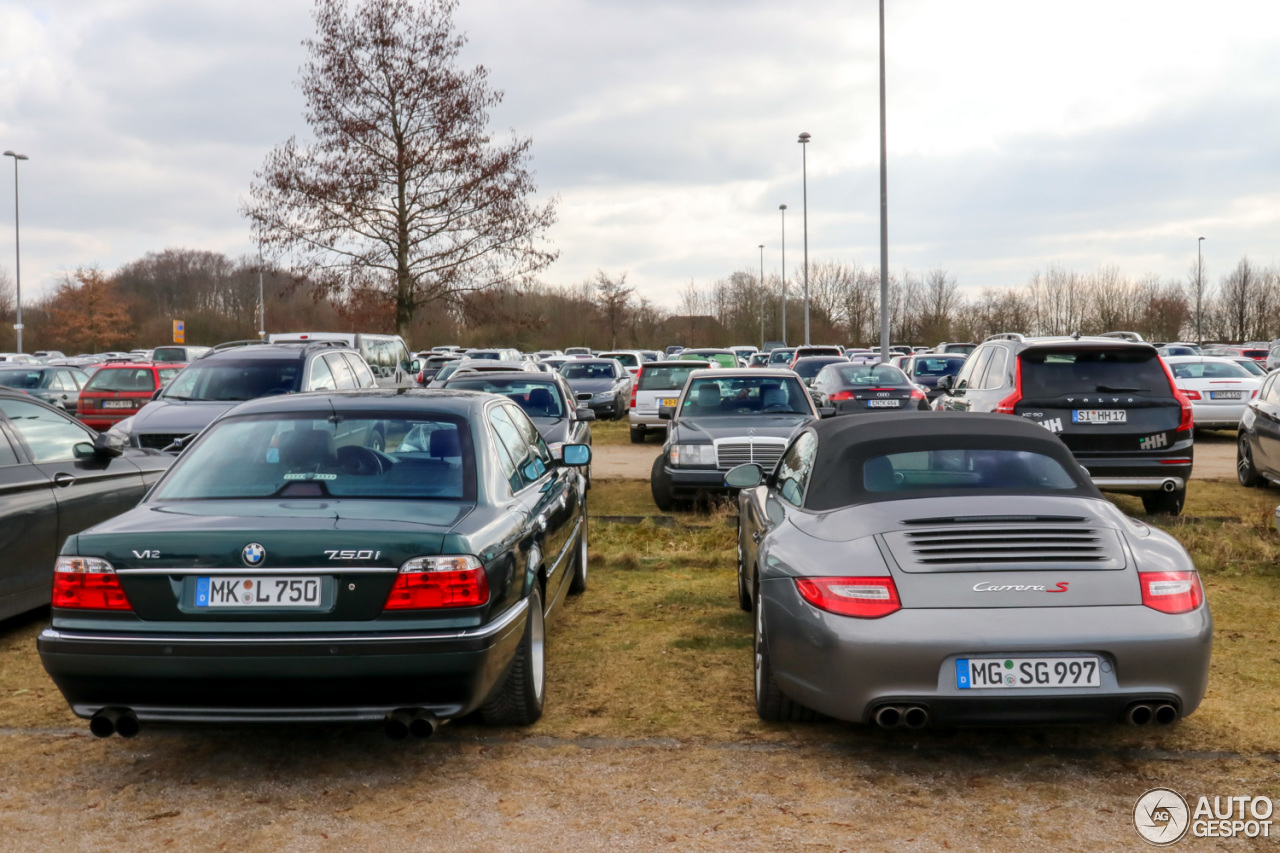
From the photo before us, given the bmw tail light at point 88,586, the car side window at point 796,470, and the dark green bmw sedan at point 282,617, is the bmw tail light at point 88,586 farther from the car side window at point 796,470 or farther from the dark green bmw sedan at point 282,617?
the car side window at point 796,470

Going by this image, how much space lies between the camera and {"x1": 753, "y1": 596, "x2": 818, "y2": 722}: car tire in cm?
→ 486

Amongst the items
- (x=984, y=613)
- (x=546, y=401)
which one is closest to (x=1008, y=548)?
(x=984, y=613)

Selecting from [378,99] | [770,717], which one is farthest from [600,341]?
[770,717]

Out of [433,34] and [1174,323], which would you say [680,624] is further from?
[1174,323]

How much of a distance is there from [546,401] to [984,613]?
9.28 m

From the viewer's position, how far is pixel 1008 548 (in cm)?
428

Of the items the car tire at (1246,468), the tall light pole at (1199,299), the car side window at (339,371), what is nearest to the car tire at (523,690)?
the car side window at (339,371)

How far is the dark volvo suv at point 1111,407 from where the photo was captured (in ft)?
33.0

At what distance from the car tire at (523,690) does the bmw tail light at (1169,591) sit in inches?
97.1

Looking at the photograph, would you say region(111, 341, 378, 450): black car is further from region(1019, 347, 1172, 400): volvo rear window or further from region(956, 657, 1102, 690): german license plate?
region(956, 657, 1102, 690): german license plate

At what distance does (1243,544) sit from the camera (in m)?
9.19

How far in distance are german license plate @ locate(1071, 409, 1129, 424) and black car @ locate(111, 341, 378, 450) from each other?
7972 millimetres

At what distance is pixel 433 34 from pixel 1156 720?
114 feet

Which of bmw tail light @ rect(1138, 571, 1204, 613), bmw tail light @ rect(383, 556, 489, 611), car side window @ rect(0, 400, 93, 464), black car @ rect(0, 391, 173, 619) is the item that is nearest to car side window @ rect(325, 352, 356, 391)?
black car @ rect(0, 391, 173, 619)
